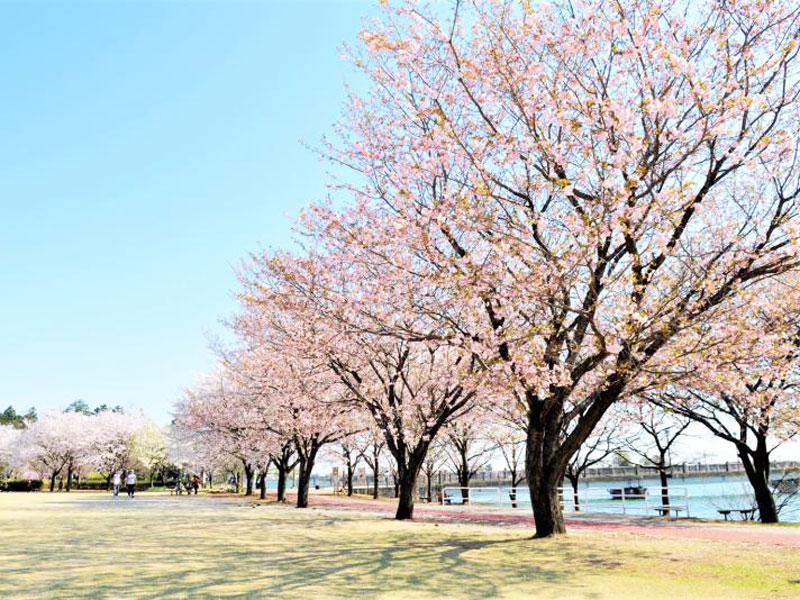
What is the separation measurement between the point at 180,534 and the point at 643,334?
1097 centimetres

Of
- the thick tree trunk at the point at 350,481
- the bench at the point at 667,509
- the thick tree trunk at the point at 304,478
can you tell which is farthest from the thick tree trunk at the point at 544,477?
the thick tree trunk at the point at 350,481

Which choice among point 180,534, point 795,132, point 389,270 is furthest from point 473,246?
point 180,534

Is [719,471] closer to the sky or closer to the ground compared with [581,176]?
closer to the ground

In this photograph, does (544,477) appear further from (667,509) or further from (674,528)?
(667,509)

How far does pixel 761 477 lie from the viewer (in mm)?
19406

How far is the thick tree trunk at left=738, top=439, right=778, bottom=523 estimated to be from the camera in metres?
18.9

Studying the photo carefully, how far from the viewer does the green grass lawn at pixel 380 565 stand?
6.97 meters

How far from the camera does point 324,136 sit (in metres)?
12.9

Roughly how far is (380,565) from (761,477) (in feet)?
53.3

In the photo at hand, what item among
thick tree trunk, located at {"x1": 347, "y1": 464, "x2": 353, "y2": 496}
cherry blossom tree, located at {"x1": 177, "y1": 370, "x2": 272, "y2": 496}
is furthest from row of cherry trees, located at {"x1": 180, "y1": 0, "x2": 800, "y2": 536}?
thick tree trunk, located at {"x1": 347, "y1": 464, "x2": 353, "y2": 496}

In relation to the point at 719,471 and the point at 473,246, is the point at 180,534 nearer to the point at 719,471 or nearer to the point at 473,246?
the point at 473,246

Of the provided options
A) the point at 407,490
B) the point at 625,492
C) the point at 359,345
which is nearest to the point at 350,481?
the point at 625,492

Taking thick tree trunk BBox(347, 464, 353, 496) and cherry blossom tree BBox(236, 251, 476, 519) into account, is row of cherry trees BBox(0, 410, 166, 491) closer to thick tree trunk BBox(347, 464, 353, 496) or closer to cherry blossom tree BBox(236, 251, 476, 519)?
thick tree trunk BBox(347, 464, 353, 496)

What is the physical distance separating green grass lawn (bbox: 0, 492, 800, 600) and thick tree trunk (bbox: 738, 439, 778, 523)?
31.0 feet
